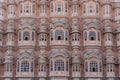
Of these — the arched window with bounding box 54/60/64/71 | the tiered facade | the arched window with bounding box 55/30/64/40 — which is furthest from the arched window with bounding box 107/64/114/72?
the arched window with bounding box 55/30/64/40

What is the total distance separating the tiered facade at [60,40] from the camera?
124ft

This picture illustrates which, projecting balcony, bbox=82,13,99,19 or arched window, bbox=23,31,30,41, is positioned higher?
projecting balcony, bbox=82,13,99,19

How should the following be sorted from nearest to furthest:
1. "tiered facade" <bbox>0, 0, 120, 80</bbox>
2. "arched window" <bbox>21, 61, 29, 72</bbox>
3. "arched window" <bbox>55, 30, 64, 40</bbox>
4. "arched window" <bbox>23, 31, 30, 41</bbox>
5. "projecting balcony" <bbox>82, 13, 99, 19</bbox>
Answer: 1. "tiered facade" <bbox>0, 0, 120, 80</bbox>
2. "arched window" <bbox>21, 61, 29, 72</bbox>
3. "arched window" <bbox>55, 30, 64, 40</bbox>
4. "arched window" <bbox>23, 31, 30, 41</bbox>
5. "projecting balcony" <bbox>82, 13, 99, 19</bbox>

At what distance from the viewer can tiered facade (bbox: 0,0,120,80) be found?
37.8 meters

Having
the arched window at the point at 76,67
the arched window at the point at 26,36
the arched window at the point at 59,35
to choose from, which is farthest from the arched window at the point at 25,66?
the arched window at the point at 76,67

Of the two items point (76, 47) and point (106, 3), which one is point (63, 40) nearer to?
point (76, 47)

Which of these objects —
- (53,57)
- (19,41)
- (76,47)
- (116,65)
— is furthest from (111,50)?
(19,41)

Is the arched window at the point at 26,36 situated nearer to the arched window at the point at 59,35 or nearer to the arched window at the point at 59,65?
the arched window at the point at 59,35

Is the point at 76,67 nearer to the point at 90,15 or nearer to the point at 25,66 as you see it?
the point at 25,66

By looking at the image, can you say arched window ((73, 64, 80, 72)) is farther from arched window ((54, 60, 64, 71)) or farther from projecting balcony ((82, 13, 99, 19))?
projecting balcony ((82, 13, 99, 19))

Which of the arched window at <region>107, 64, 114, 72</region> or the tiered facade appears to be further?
the tiered facade

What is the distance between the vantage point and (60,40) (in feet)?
127

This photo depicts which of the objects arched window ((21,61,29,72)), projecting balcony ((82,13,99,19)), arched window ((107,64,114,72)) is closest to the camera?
arched window ((107,64,114,72))

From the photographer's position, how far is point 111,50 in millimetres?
38344
